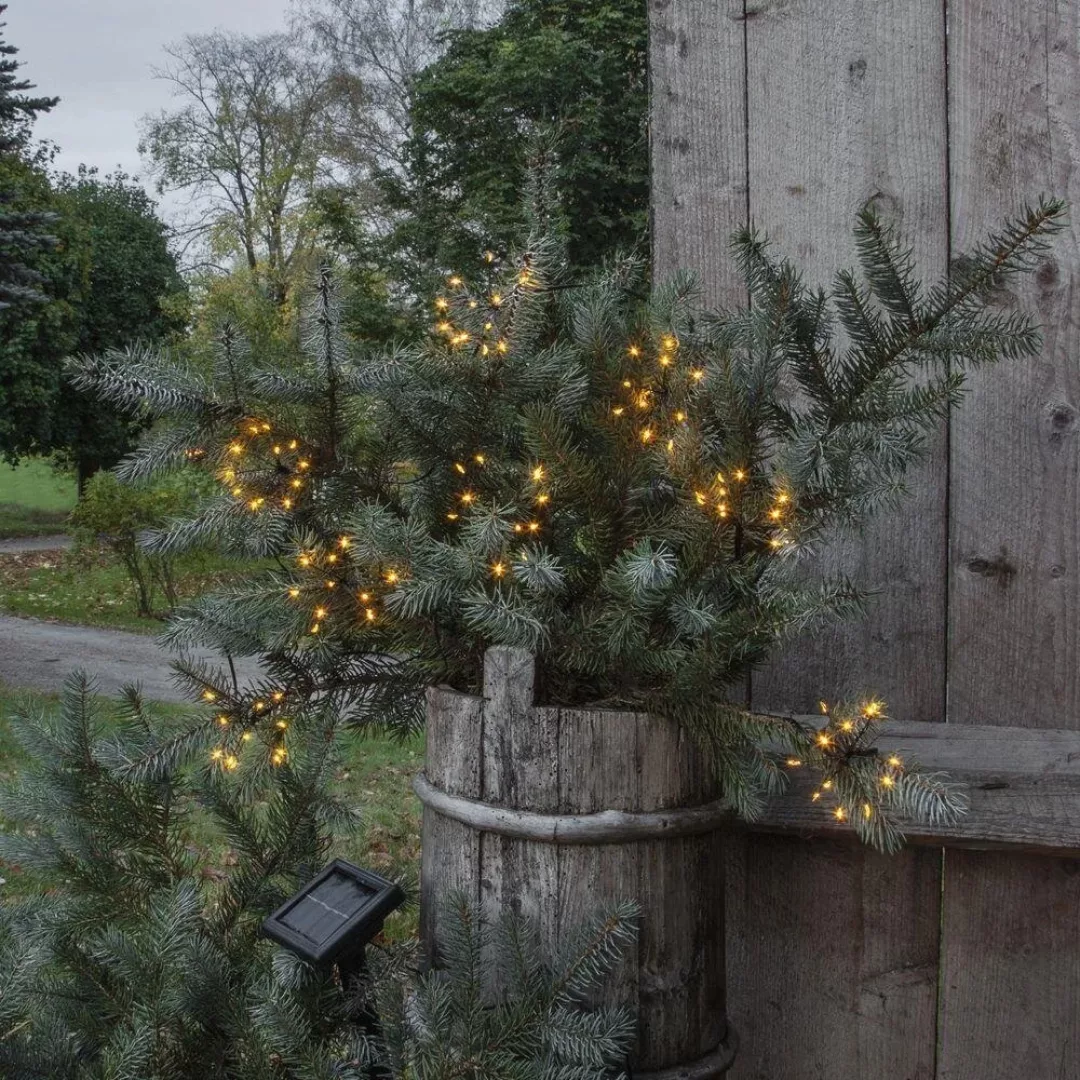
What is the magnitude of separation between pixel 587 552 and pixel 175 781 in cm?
82

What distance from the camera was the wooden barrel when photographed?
1.49 m

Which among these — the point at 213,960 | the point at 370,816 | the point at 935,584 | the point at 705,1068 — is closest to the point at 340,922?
the point at 213,960

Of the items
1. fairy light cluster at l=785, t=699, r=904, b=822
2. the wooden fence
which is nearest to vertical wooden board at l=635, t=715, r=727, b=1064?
fairy light cluster at l=785, t=699, r=904, b=822

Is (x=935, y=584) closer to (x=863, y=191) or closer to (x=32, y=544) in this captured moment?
(x=863, y=191)

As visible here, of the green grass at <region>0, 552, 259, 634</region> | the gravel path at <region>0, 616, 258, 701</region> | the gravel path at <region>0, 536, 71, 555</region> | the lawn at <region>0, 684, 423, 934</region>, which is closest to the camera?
the lawn at <region>0, 684, 423, 934</region>

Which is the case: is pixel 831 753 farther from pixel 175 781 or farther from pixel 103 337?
pixel 103 337

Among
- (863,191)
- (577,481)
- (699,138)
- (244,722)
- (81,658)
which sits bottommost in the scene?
(81,658)

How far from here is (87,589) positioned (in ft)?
43.4

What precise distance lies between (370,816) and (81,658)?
5294 millimetres

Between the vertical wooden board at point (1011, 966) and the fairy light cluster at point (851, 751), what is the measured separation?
1.69 feet

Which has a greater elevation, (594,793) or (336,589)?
(336,589)

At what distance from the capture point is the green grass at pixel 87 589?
1136 cm

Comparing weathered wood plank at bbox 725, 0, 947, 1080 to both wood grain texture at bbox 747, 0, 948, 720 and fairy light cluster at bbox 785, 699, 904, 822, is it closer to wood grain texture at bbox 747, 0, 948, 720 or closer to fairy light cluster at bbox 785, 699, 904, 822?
wood grain texture at bbox 747, 0, 948, 720

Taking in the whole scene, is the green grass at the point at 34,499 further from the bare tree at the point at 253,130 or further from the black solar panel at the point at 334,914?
the black solar panel at the point at 334,914
